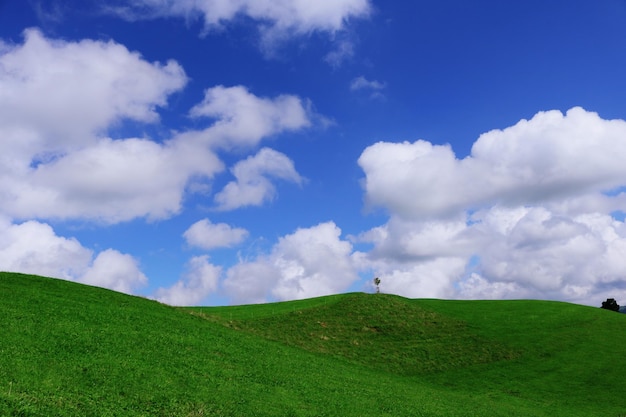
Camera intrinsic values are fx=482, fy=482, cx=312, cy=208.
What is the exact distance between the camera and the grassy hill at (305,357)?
88.5ft

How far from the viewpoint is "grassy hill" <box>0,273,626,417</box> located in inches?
1062

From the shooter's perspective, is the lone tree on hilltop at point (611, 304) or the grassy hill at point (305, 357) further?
the lone tree on hilltop at point (611, 304)

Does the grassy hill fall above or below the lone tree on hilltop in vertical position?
below

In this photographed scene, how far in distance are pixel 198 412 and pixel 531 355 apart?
56.7 metres

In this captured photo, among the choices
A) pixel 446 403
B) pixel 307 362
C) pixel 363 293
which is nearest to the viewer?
pixel 446 403

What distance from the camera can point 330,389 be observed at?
3869cm

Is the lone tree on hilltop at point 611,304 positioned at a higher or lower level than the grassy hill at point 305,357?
higher

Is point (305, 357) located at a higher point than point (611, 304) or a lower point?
lower

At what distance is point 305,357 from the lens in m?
50.1

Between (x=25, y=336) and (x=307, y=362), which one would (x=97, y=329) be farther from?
(x=307, y=362)

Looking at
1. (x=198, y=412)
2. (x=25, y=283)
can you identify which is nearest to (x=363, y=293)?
(x=25, y=283)

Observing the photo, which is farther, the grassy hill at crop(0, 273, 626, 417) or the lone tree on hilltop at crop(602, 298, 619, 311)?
the lone tree on hilltop at crop(602, 298, 619, 311)

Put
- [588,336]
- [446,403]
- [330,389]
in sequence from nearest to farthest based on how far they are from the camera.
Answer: [330,389], [446,403], [588,336]

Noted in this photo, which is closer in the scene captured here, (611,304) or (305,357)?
Answer: (305,357)
